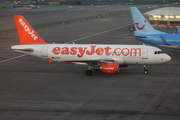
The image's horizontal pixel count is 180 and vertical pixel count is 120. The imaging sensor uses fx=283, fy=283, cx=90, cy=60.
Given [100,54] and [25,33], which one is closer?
[100,54]

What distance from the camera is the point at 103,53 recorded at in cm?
3700

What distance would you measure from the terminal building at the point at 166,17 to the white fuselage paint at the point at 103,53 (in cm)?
5030

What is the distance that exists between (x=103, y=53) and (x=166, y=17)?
53.1 m

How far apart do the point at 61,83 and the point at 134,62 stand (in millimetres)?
10079

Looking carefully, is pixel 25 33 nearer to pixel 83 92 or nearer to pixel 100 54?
pixel 100 54

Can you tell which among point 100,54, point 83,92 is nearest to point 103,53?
point 100,54

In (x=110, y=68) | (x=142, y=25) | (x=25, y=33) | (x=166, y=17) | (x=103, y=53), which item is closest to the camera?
(x=110, y=68)

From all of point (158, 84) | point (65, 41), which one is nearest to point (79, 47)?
point (158, 84)

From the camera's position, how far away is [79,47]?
124ft

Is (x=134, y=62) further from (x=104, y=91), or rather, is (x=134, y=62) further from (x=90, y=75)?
(x=104, y=91)

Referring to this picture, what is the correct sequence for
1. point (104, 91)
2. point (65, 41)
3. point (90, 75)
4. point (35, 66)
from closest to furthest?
point (104, 91) → point (90, 75) → point (35, 66) → point (65, 41)

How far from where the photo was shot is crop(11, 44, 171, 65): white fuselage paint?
36594mm

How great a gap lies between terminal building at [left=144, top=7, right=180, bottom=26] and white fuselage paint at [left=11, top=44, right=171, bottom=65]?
165 feet

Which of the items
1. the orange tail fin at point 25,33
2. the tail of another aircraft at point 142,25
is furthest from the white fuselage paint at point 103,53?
the tail of another aircraft at point 142,25
